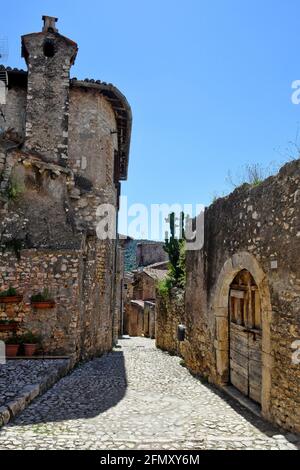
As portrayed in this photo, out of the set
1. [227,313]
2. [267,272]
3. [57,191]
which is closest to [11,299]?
[57,191]

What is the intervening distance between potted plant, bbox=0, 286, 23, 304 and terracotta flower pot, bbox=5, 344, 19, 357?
3.21ft

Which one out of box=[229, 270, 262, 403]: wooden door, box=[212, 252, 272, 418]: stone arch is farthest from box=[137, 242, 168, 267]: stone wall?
box=[229, 270, 262, 403]: wooden door

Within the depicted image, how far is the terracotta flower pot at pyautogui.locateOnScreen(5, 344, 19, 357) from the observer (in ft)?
26.1

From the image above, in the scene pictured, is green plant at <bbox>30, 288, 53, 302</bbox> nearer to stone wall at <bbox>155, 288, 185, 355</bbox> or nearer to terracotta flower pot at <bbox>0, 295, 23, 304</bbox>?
terracotta flower pot at <bbox>0, 295, 23, 304</bbox>

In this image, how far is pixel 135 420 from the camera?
191 inches

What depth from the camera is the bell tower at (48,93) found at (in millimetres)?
10711

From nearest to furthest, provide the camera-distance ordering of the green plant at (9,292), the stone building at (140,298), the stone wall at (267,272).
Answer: the stone wall at (267,272), the green plant at (9,292), the stone building at (140,298)

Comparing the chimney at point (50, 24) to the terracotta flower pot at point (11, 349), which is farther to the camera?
the chimney at point (50, 24)

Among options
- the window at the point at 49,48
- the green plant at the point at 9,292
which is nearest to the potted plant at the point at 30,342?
A: the green plant at the point at 9,292

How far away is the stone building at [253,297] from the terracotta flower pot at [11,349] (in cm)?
405

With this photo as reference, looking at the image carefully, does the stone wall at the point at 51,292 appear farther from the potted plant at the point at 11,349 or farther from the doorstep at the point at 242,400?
the doorstep at the point at 242,400
